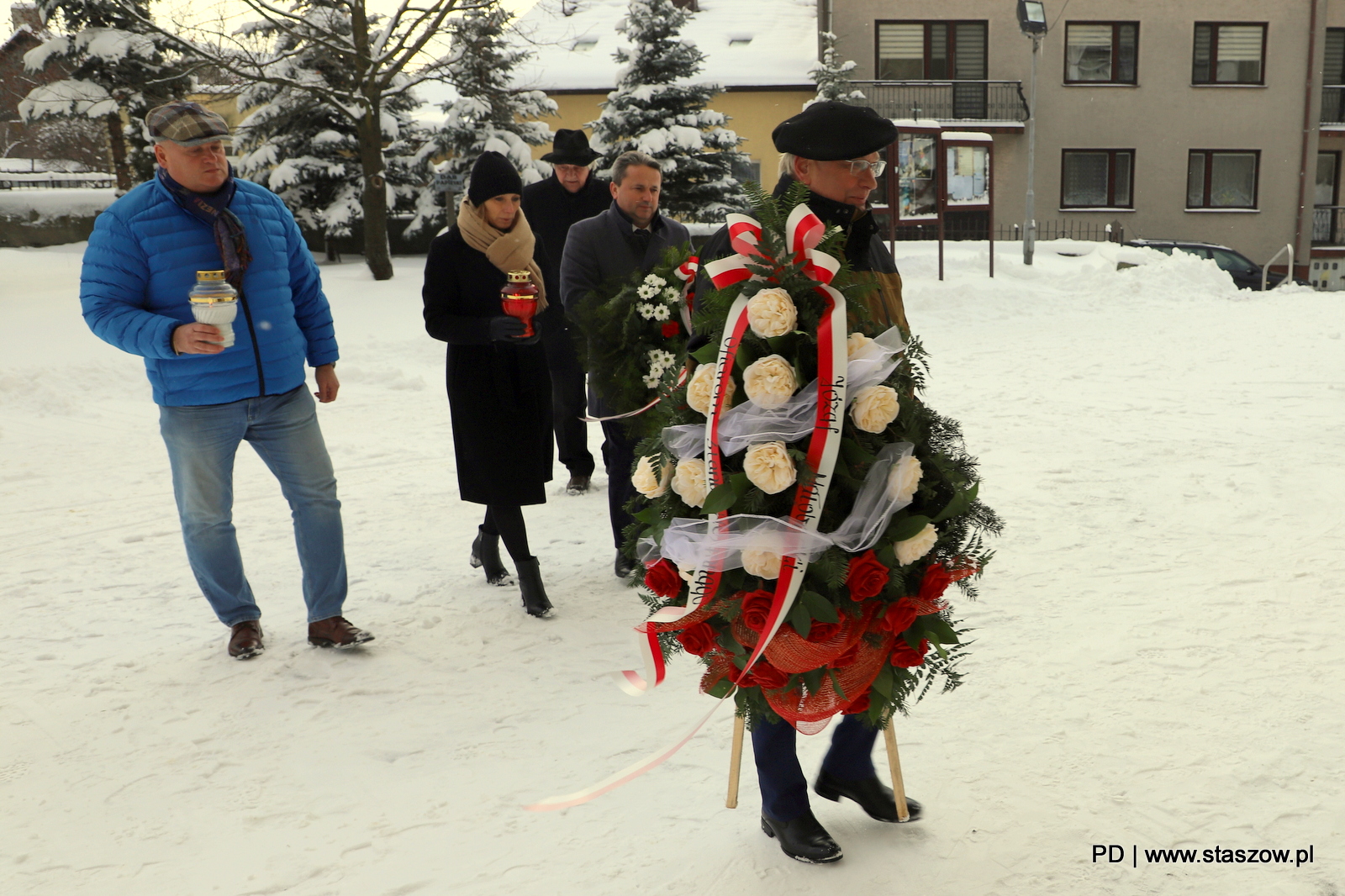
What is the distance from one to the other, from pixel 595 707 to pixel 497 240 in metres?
2.09

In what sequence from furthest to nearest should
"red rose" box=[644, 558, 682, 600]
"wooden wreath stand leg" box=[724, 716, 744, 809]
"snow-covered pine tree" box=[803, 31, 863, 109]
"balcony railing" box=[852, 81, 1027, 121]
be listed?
"balcony railing" box=[852, 81, 1027, 121]
"snow-covered pine tree" box=[803, 31, 863, 109]
"wooden wreath stand leg" box=[724, 716, 744, 809]
"red rose" box=[644, 558, 682, 600]

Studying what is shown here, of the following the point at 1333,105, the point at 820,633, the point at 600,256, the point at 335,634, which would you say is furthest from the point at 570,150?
the point at 1333,105

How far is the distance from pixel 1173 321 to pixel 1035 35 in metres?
9.19

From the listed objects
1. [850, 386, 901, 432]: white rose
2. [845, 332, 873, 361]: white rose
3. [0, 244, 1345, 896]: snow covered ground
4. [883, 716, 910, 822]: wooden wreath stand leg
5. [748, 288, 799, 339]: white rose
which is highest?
[748, 288, 799, 339]: white rose

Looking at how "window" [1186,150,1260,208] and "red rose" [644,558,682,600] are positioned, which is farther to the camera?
"window" [1186,150,1260,208]

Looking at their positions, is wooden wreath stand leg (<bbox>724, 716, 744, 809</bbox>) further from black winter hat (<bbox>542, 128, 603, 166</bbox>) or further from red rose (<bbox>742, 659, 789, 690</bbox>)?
black winter hat (<bbox>542, 128, 603, 166</bbox>)

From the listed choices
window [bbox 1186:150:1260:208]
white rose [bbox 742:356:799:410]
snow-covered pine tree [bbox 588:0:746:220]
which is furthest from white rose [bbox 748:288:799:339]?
A: window [bbox 1186:150:1260:208]

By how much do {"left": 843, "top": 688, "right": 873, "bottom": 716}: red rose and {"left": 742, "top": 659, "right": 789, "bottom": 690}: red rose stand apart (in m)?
0.19

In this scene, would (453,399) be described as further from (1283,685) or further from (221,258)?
(1283,685)

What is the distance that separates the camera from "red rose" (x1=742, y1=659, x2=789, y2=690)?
2666 millimetres

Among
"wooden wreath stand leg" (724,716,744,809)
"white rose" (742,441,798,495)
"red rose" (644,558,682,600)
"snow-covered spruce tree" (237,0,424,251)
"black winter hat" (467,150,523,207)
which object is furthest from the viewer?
"snow-covered spruce tree" (237,0,424,251)


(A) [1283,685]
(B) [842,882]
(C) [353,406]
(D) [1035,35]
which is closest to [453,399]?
(B) [842,882]

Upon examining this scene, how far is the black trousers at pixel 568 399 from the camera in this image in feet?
20.4

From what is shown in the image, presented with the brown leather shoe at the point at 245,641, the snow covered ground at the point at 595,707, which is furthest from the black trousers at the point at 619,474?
the brown leather shoe at the point at 245,641
